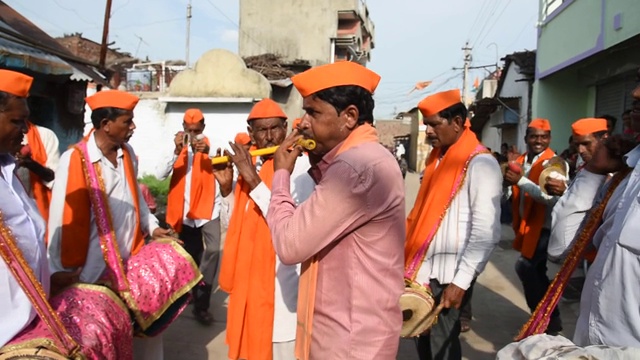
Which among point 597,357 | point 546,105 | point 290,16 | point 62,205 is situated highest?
point 290,16

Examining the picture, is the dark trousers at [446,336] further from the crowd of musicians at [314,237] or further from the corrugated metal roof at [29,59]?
the corrugated metal roof at [29,59]

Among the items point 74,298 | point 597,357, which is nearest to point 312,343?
point 597,357

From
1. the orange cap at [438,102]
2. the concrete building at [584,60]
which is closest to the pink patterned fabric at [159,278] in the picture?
the orange cap at [438,102]

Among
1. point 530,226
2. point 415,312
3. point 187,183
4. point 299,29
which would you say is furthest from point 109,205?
point 299,29

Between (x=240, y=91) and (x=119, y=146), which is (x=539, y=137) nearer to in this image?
(x=119, y=146)

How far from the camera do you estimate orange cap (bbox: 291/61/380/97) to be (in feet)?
6.12

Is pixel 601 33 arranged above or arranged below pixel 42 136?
above

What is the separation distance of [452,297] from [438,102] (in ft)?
3.83

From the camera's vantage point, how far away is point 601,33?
27.3 ft

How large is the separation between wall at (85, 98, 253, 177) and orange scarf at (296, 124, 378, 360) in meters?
12.0

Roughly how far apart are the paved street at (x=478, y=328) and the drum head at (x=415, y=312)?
175 cm

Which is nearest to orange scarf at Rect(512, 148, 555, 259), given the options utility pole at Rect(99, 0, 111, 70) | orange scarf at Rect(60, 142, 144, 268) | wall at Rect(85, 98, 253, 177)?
orange scarf at Rect(60, 142, 144, 268)

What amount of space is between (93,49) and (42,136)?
2436cm

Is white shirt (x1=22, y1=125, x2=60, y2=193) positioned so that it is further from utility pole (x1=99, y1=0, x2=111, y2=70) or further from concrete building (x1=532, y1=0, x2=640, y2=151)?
concrete building (x1=532, y1=0, x2=640, y2=151)
